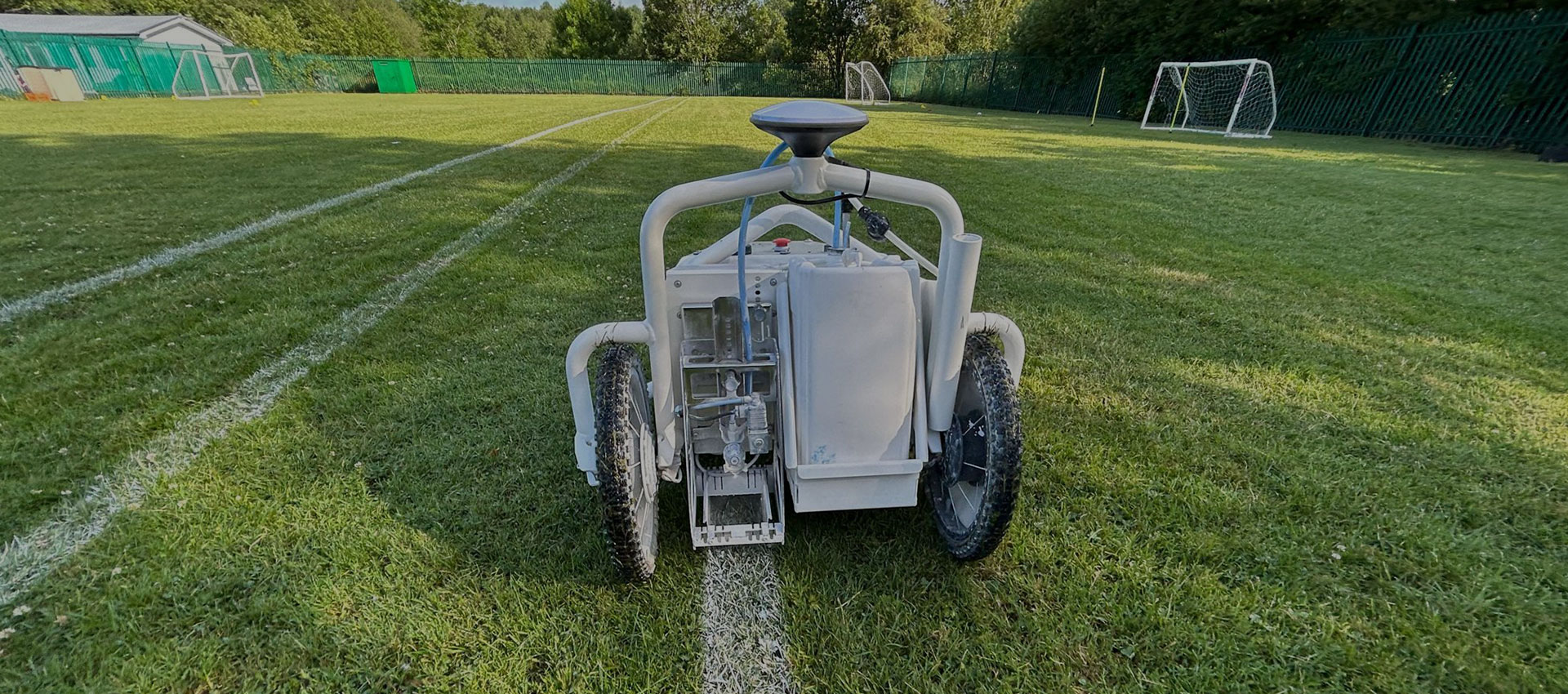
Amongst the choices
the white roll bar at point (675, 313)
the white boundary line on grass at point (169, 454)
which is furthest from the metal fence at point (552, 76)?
the white roll bar at point (675, 313)

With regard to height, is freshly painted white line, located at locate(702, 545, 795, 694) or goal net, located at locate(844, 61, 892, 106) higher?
freshly painted white line, located at locate(702, 545, 795, 694)

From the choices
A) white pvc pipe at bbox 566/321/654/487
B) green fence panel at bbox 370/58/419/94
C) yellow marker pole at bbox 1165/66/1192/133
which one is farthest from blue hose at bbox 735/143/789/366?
green fence panel at bbox 370/58/419/94

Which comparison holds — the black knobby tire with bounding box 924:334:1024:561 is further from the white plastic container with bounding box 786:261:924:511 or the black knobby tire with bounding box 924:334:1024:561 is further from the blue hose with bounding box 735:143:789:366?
the blue hose with bounding box 735:143:789:366

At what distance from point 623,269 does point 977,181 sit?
17.9 feet

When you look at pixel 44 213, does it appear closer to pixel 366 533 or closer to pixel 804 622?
pixel 366 533

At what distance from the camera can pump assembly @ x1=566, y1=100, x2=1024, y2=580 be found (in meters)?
1.49

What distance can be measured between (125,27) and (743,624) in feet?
156

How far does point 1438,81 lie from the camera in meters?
13.8

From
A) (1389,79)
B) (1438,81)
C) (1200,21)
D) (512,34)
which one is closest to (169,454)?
(1438,81)

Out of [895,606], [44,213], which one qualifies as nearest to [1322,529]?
[895,606]

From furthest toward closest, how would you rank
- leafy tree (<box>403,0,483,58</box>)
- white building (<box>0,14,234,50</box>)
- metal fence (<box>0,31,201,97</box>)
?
leafy tree (<box>403,0,483,58</box>) → white building (<box>0,14,234,50</box>) → metal fence (<box>0,31,201,97</box>)

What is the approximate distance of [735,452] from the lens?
1.74m

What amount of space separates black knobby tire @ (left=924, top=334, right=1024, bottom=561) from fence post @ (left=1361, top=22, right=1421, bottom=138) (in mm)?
20094

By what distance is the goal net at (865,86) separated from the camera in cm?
3000
